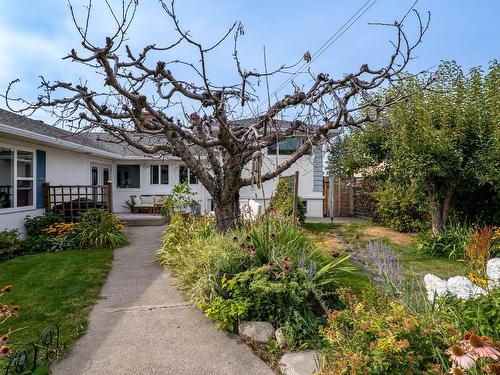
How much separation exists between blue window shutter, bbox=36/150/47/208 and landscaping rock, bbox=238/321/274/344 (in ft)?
31.1

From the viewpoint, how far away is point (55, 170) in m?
11.9

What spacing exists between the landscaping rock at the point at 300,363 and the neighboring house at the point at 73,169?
2.40 meters

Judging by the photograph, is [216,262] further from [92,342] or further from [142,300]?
[92,342]

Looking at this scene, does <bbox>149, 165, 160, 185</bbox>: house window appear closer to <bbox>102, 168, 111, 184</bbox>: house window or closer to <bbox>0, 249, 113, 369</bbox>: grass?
<bbox>102, 168, 111, 184</bbox>: house window

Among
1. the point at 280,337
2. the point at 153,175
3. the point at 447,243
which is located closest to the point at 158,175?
the point at 153,175

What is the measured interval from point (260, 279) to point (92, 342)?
1.94 m

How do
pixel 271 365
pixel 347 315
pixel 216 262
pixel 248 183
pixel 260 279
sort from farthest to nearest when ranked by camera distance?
pixel 248 183
pixel 216 262
pixel 260 279
pixel 271 365
pixel 347 315

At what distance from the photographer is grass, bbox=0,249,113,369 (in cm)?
406

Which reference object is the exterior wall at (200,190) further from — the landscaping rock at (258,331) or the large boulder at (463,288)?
the large boulder at (463,288)

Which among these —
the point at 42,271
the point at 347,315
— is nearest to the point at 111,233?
the point at 42,271

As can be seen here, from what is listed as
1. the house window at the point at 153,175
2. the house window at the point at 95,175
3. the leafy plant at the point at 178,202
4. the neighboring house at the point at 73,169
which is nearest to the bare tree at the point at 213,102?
the neighboring house at the point at 73,169

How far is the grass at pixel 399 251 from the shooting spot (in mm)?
6020

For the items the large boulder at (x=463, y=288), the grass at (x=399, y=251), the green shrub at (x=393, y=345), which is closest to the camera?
the green shrub at (x=393, y=345)

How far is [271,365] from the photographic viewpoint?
3.32 m
